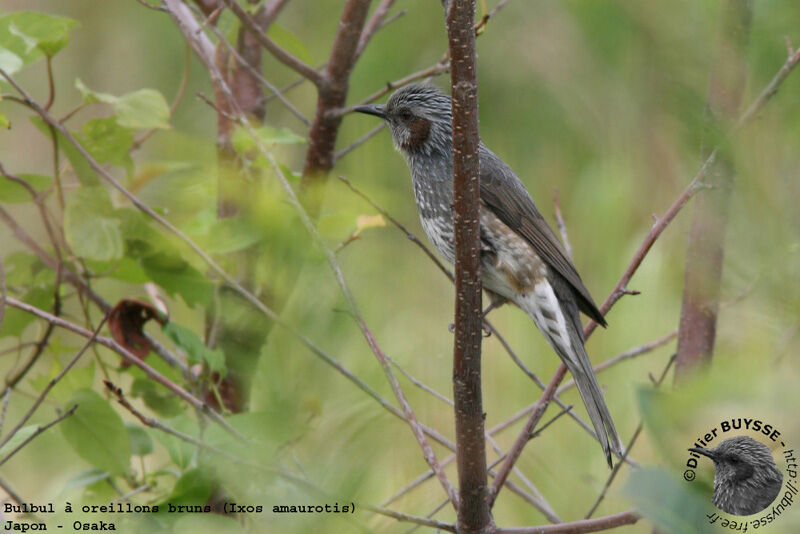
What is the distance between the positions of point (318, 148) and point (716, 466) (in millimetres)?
1548

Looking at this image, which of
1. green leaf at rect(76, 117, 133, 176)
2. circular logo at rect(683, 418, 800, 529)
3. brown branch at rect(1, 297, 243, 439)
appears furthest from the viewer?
green leaf at rect(76, 117, 133, 176)

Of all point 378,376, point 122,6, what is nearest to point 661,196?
point 378,376

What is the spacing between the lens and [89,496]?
1532 millimetres

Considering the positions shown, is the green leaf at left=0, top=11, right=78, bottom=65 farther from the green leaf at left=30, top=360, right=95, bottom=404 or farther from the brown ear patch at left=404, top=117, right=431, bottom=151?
the brown ear patch at left=404, top=117, right=431, bottom=151

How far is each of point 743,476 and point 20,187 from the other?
5.32ft

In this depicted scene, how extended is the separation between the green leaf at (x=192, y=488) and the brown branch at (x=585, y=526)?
478 mm

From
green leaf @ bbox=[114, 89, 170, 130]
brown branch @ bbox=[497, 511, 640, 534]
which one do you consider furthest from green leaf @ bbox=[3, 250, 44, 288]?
brown branch @ bbox=[497, 511, 640, 534]

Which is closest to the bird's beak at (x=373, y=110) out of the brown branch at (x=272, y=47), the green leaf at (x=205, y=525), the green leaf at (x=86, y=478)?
the brown branch at (x=272, y=47)

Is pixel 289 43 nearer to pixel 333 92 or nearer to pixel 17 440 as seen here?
pixel 333 92

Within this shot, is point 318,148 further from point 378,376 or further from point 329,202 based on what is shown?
point 378,376

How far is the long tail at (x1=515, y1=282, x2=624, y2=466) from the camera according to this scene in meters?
1.45

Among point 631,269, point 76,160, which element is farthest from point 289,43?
point 631,269

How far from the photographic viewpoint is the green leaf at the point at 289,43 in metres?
1.91

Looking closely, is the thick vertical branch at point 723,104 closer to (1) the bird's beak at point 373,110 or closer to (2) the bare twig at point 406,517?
(2) the bare twig at point 406,517
